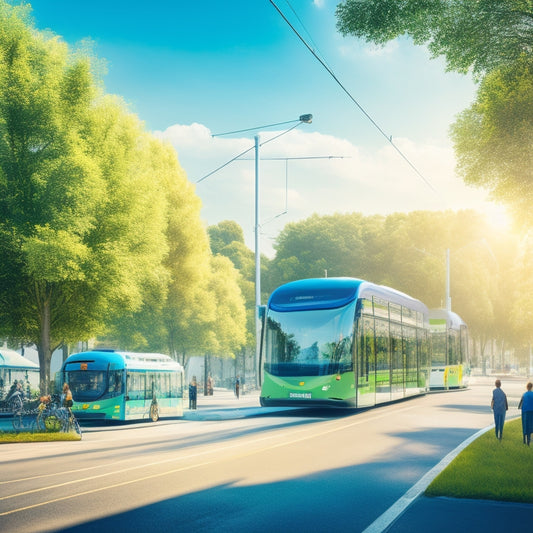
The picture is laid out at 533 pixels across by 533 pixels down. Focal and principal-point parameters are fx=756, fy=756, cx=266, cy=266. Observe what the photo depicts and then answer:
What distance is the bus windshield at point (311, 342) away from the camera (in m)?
23.6

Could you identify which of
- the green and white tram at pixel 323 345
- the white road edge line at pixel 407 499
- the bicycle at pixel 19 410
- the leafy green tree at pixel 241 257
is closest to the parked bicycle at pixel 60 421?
the bicycle at pixel 19 410

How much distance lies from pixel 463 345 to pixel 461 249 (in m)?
22.9

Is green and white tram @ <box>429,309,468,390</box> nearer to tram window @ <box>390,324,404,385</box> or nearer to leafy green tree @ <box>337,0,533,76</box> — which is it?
tram window @ <box>390,324,404,385</box>

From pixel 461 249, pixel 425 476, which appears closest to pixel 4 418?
pixel 425 476

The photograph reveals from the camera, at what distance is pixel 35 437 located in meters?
20.5

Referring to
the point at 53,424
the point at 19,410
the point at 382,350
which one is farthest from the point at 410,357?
the point at 19,410

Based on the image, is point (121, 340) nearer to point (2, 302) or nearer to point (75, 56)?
point (2, 302)

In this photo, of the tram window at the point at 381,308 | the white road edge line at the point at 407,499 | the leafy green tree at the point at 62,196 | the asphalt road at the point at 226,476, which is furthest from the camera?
the leafy green tree at the point at 62,196

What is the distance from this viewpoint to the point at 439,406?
2925 centimetres

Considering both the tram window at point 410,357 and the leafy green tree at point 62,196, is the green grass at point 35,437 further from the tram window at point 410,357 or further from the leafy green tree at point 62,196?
the tram window at point 410,357

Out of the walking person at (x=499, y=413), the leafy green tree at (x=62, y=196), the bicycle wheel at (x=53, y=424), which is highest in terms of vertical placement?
the leafy green tree at (x=62, y=196)

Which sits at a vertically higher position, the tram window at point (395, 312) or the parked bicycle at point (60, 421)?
the tram window at point (395, 312)

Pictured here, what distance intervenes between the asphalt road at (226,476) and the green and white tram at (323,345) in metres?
1.57

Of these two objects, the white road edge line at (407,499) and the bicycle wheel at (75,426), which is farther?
the bicycle wheel at (75,426)
